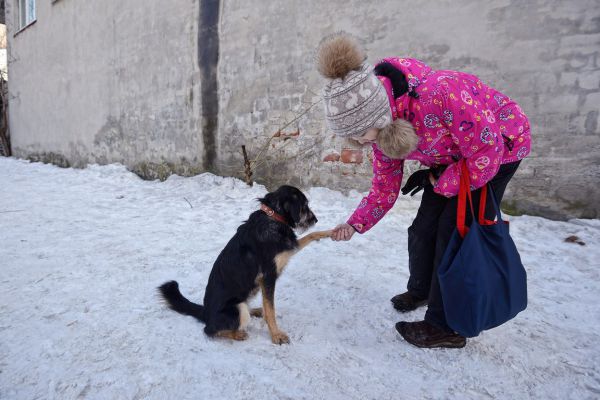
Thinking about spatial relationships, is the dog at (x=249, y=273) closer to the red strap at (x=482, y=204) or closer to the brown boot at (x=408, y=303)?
the brown boot at (x=408, y=303)

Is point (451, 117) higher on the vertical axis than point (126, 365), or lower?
higher

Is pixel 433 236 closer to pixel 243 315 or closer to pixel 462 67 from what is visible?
pixel 243 315

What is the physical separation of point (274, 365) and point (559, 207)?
12.0 feet

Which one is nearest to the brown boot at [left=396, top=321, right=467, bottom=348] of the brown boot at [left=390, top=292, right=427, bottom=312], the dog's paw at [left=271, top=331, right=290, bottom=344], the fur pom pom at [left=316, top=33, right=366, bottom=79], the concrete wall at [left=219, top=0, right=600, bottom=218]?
the brown boot at [left=390, top=292, right=427, bottom=312]

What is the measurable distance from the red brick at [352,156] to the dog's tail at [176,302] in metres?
3.29

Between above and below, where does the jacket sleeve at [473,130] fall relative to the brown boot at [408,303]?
above

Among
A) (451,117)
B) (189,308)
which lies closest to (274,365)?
(189,308)

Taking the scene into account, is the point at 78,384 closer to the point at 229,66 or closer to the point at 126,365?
the point at 126,365

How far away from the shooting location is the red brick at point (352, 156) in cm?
488

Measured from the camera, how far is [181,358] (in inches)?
72.1

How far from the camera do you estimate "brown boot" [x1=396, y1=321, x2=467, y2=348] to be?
6.39 feet

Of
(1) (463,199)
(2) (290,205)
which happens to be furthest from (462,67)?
(2) (290,205)

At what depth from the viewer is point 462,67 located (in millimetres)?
4152

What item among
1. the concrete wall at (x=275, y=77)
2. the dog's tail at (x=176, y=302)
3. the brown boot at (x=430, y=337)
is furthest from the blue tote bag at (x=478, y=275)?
the dog's tail at (x=176, y=302)
